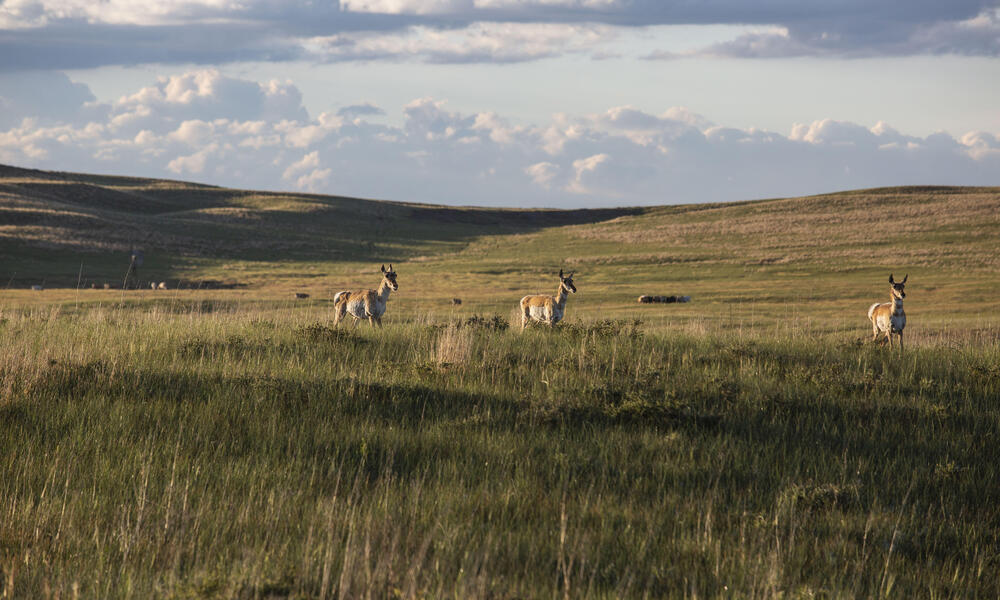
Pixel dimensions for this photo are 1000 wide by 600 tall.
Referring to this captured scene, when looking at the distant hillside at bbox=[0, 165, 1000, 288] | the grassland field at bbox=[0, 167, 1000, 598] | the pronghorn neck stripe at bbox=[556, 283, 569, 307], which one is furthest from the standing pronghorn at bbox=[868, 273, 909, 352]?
the distant hillside at bbox=[0, 165, 1000, 288]

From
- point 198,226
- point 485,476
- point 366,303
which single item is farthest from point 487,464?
point 198,226

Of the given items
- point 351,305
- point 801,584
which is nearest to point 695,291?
point 351,305

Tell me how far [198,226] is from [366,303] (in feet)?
292

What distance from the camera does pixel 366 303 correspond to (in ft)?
68.5

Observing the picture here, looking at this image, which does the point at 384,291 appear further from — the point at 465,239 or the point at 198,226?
the point at 465,239

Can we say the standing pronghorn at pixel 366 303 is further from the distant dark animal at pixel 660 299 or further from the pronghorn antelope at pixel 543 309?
the distant dark animal at pixel 660 299

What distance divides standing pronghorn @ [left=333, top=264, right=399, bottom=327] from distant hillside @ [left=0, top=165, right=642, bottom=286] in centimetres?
3924

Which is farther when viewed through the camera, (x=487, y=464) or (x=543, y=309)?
(x=543, y=309)

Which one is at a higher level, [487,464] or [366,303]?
[366,303]

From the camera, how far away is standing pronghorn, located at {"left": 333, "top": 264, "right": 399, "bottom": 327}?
68.3 feet

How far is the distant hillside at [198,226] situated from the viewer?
2660 inches

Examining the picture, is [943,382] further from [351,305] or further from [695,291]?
[695,291]

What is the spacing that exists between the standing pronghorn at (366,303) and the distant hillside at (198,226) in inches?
1545

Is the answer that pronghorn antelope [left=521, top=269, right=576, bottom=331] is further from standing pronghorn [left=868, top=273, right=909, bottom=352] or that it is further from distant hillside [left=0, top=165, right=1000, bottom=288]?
distant hillside [left=0, top=165, right=1000, bottom=288]
